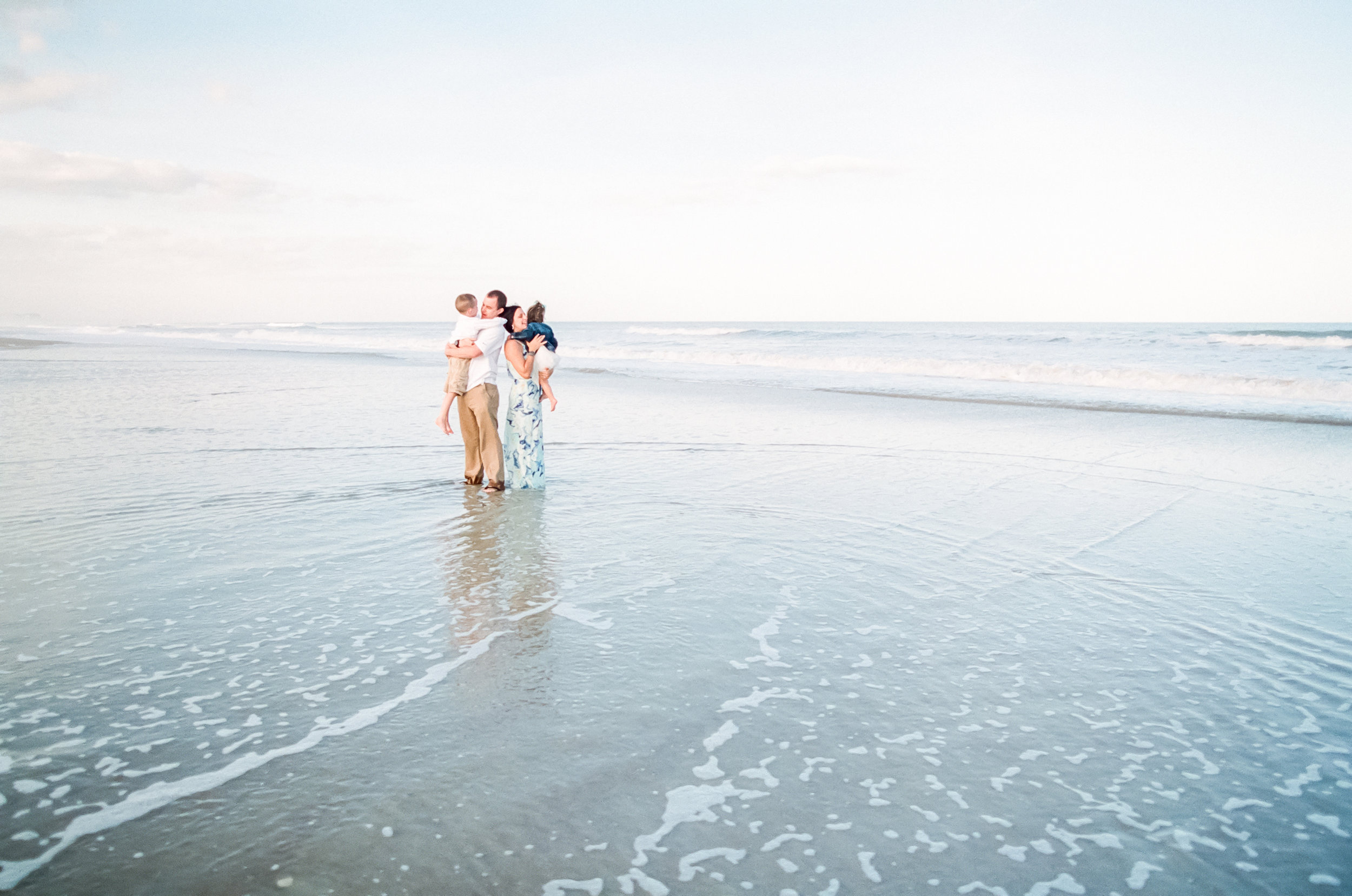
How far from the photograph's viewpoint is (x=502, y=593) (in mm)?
4980

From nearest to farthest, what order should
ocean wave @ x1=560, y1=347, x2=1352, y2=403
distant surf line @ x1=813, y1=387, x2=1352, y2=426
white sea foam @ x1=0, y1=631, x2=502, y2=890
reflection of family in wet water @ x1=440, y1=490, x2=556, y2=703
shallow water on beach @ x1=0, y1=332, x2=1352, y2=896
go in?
1. white sea foam @ x1=0, y1=631, x2=502, y2=890
2. shallow water on beach @ x1=0, y1=332, x2=1352, y2=896
3. reflection of family in wet water @ x1=440, y1=490, x2=556, y2=703
4. distant surf line @ x1=813, y1=387, x2=1352, y2=426
5. ocean wave @ x1=560, y1=347, x2=1352, y2=403

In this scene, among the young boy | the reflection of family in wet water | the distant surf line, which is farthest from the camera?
the distant surf line

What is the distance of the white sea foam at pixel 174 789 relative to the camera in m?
2.42

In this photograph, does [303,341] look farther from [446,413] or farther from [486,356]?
[486,356]

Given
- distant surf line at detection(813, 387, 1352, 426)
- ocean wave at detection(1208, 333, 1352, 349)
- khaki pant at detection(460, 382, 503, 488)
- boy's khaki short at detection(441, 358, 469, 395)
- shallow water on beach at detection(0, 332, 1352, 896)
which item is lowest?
shallow water on beach at detection(0, 332, 1352, 896)

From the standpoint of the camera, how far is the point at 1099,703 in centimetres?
365

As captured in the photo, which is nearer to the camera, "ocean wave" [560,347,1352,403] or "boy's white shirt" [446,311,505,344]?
"boy's white shirt" [446,311,505,344]

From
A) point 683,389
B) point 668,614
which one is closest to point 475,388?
point 668,614

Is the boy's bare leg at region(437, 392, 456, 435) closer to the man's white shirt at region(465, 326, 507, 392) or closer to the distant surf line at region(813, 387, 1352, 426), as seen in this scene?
the man's white shirt at region(465, 326, 507, 392)

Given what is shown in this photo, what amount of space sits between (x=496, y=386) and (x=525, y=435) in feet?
1.89

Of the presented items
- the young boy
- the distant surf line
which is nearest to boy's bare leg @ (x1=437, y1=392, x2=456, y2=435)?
the young boy

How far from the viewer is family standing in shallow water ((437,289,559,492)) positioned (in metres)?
7.80

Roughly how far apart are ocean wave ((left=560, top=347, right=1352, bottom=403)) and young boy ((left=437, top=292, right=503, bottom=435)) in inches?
749

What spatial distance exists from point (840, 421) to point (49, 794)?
1236cm
